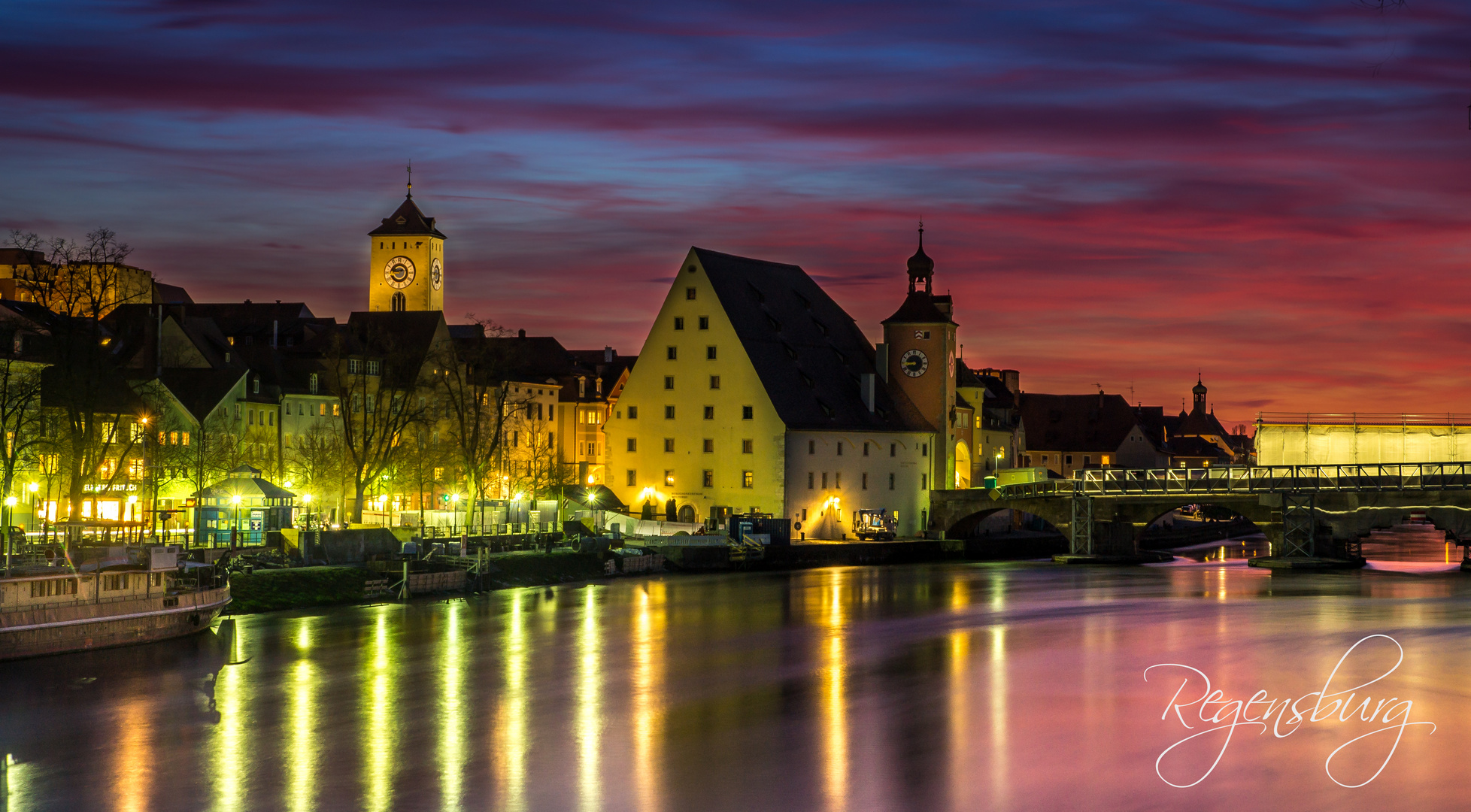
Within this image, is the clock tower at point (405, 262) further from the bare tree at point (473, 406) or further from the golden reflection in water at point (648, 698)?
the golden reflection in water at point (648, 698)

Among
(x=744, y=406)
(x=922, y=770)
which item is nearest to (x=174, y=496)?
(x=744, y=406)

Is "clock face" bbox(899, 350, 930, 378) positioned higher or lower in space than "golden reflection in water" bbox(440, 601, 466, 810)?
higher

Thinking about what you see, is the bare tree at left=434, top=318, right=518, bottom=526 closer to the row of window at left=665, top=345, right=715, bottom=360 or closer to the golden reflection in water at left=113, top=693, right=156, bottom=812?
the row of window at left=665, top=345, right=715, bottom=360

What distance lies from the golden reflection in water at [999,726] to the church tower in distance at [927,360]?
51.7 meters

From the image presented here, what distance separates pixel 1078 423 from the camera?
511ft

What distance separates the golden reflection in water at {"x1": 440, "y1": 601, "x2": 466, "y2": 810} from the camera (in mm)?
27688

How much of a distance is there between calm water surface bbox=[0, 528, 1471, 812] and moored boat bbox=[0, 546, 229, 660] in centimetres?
87

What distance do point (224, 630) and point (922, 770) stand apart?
28.7 meters

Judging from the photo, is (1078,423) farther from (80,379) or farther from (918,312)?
(80,379)

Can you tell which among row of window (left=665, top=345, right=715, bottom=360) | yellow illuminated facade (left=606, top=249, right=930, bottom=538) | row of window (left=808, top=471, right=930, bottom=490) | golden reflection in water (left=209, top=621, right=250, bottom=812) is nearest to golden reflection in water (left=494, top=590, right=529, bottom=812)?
golden reflection in water (left=209, top=621, right=250, bottom=812)

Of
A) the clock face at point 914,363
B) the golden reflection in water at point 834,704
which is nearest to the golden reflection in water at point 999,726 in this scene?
the golden reflection in water at point 834,704

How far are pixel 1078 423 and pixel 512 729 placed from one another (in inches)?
5054

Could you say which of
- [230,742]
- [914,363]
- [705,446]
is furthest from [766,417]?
Answer: [230,742]

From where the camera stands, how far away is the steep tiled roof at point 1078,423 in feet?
505
